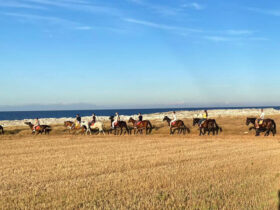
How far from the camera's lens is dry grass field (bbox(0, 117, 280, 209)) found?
27.7 ft

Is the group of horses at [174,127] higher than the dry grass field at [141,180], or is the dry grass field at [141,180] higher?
the group of horses at [174,127]

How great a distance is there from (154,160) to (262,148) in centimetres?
728

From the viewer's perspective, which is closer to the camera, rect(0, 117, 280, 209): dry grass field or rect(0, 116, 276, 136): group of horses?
rect(0, 117, 280, 209): dry grass field

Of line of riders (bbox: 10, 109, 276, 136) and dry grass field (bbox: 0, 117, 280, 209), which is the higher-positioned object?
line of riders (bbox: 10, 109, 276, 136)

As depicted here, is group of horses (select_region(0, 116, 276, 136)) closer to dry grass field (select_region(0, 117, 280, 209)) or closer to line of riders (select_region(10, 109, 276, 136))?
line of riders (select_region(10, 109, 276, 136))

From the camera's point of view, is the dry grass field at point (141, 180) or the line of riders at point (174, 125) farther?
the line of riders at point (174, 125)

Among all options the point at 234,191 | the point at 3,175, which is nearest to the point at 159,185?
the point at 234,191

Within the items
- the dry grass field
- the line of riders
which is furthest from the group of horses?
the dry grass field

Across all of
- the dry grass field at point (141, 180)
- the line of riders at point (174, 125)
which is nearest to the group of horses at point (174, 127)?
the line of riders at point (174, 125)

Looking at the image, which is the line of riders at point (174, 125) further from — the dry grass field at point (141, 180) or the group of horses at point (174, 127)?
the dry grass field at point (141, 180)

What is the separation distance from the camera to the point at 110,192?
374 inches

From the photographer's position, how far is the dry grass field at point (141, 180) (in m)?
8.45

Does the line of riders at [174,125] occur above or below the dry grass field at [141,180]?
above

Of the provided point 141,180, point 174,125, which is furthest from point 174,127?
point 141,180
